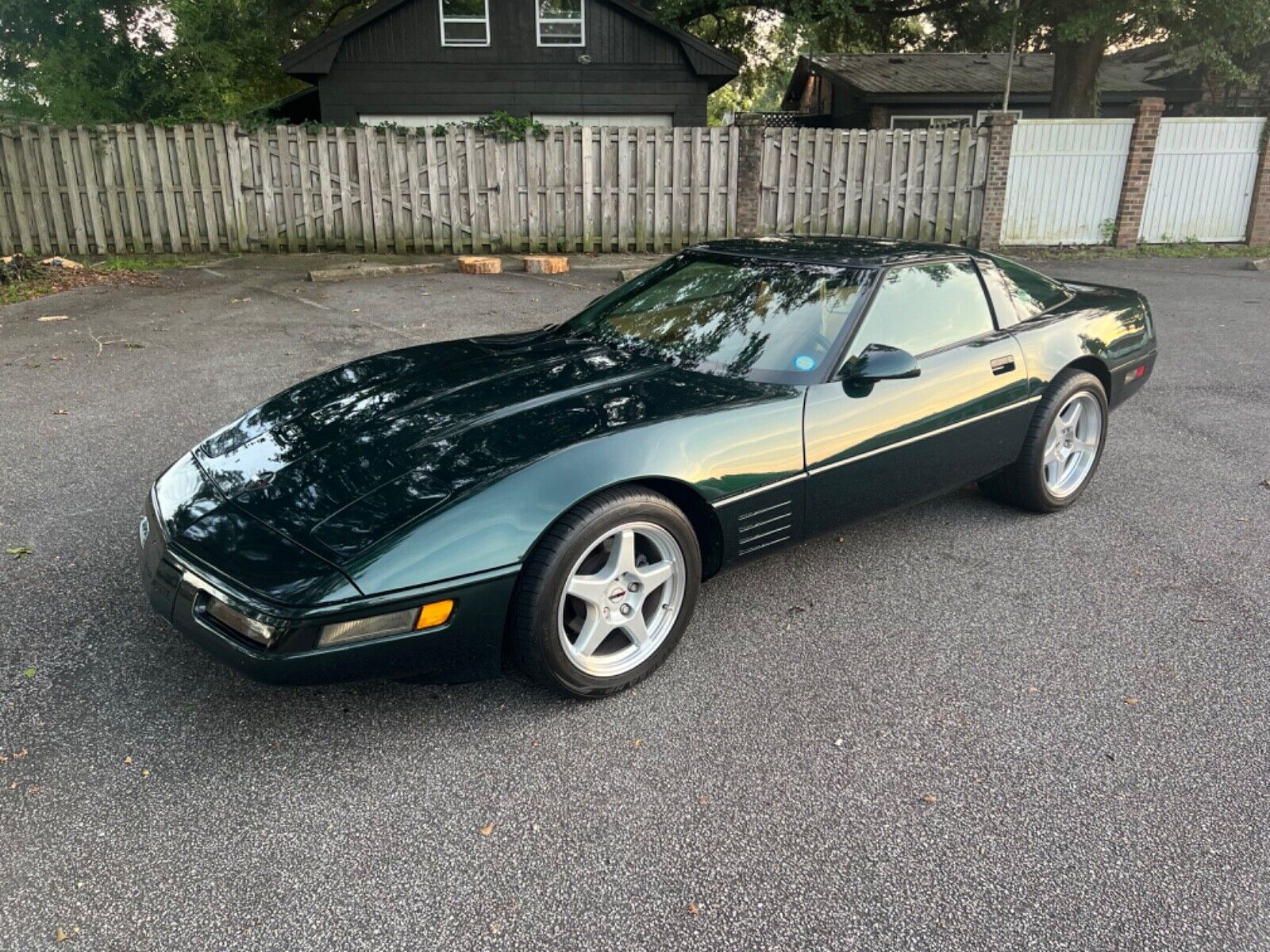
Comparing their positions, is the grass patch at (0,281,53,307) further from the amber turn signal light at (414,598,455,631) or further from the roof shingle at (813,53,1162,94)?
the roof shingle at (813,53,1162,94)

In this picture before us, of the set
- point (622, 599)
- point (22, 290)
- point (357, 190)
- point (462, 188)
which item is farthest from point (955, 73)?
point (622, 599)

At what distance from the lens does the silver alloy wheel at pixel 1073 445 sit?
4.41 meters

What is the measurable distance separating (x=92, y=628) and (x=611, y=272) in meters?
9.53

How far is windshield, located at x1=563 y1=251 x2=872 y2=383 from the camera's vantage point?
3.54 meters

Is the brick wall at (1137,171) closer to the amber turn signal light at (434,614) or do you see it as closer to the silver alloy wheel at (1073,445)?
the silver alloy wheel at (1073,445)

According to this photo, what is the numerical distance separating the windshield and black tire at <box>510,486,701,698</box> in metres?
0.82

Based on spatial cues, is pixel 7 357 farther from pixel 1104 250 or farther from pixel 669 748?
pixel 1104 250

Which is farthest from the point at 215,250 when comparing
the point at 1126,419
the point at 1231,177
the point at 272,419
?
the point at 1231,177

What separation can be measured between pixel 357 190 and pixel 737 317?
35.3 feet

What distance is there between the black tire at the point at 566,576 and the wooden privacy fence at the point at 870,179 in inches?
456

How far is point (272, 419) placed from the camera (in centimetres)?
347

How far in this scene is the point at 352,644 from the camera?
2461mm

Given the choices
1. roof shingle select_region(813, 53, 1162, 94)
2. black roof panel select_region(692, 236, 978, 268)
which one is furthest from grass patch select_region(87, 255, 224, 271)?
roof shingle select_region(813, 53, 1162, 94)

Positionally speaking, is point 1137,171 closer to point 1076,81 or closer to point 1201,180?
point 1201,180
